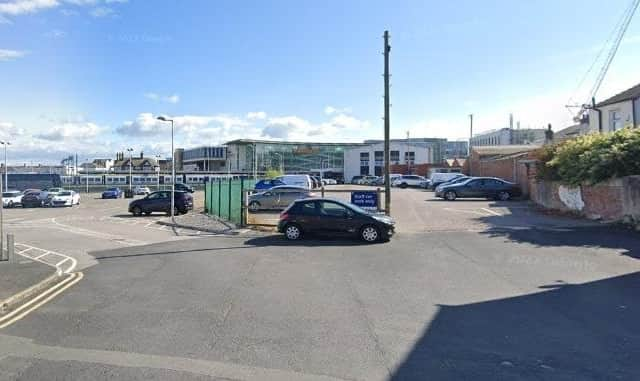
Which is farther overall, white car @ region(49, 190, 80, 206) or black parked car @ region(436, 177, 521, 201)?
white car @ region(49, 190, 80, 206)

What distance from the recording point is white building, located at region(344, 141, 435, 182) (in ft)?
363

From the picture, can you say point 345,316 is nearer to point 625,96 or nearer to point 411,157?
point 625,96

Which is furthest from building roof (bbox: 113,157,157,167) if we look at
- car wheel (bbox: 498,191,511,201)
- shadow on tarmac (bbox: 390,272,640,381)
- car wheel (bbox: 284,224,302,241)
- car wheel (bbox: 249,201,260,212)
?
shadow on tarmac (bbox: 390,272,640,381)

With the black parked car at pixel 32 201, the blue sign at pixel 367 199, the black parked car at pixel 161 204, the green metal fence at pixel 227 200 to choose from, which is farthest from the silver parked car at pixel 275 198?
the black parked car at pixel 32 201

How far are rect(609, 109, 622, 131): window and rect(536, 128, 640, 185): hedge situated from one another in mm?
11827

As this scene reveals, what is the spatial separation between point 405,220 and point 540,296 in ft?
46.4

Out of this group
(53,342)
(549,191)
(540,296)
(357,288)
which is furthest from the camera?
(549,191)

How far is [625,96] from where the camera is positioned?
32.9 meters

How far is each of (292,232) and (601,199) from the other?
40.0 ft

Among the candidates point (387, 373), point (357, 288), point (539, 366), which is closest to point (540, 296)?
point (357, 288)

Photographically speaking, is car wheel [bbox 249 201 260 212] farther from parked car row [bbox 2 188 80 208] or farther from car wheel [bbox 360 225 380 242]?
parked car row [bbox 2 188 80 208]

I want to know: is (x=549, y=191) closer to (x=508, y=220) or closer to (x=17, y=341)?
(x=508, y=220)

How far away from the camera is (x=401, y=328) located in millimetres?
7000

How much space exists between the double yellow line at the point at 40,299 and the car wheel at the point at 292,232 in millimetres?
7026
